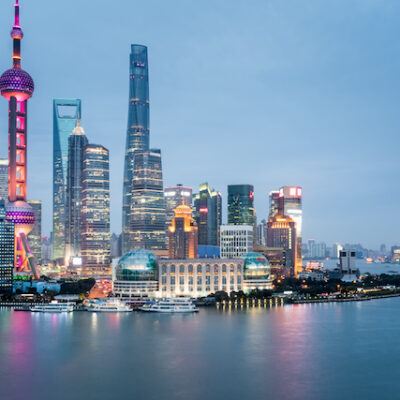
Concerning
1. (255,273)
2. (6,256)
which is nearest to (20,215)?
(6,256)

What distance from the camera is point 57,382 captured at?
62.1m

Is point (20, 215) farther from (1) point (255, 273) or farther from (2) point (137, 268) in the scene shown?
(1) point (255, 273)

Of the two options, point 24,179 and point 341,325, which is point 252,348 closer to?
point 341,325

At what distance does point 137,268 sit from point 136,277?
1935mm

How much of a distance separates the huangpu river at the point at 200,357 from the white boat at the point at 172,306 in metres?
5.71

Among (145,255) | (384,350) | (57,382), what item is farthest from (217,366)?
(145,255)

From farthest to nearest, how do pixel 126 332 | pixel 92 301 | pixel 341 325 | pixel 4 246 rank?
1. pixel 4 246
2. pixel 92 301
3. pixel 341 325
4. pixel 126 332

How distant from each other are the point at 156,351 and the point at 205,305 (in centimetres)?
5330

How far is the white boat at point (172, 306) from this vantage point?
118 m

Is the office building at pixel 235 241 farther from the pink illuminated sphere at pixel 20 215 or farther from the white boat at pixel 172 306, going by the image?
the pink illuminated sphere at pixel 20 215

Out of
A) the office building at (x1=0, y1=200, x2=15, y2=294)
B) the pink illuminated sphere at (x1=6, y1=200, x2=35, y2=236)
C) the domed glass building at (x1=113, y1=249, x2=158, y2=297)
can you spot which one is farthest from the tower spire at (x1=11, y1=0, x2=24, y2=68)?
the domed glass building at (x1=113, y1=249, x2=158, y2=297)

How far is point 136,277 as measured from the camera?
135375mm

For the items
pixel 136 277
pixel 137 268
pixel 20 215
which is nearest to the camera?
pixel 136 277

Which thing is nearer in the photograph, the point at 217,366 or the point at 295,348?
the point at 217,366
